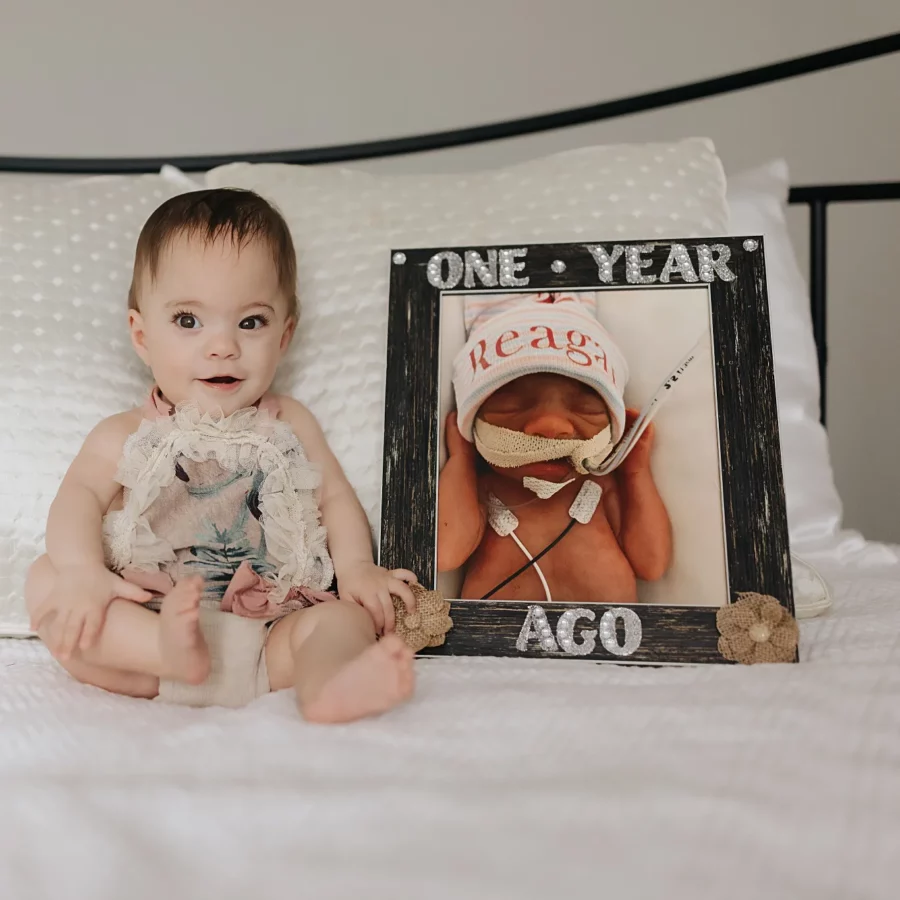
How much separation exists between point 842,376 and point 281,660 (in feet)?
4.43

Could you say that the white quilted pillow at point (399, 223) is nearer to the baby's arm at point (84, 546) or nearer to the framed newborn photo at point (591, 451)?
the framed newborn photo at point (591, 451)

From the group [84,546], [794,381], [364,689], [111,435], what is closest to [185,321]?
[111,435]

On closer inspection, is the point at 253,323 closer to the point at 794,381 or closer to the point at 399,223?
the point at 399,223

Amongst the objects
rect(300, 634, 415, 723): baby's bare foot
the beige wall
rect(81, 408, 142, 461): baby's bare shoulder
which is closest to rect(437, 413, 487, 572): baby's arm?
rect(300, 634, 415, 723): baby's bare foot

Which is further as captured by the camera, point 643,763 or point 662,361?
point 662,361

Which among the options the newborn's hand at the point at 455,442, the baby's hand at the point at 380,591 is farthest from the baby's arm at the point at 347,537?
the newborn's hand at the point at 455,442

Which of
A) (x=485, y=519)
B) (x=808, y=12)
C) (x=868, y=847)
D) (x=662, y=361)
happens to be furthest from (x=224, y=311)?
(x=808, y=12)

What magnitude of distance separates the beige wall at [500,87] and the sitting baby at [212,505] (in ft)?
2.78

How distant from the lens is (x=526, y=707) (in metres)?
0.60

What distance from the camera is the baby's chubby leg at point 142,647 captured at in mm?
665

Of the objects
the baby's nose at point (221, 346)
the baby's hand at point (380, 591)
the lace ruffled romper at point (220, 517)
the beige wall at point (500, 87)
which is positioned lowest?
the baby's hand at point (380, 591)

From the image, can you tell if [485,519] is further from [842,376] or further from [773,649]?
[842,376]

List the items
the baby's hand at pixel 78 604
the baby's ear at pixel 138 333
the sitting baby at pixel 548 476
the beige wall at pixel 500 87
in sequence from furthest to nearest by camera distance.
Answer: the beige wall at pixel 500 87
the baby's ear at pixel 138 333
the sitting baby at pixel 548 476
the baby's hand at pixel 78 604

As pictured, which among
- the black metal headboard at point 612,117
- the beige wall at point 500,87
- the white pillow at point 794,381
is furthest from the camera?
the beige wall at point 500,87
